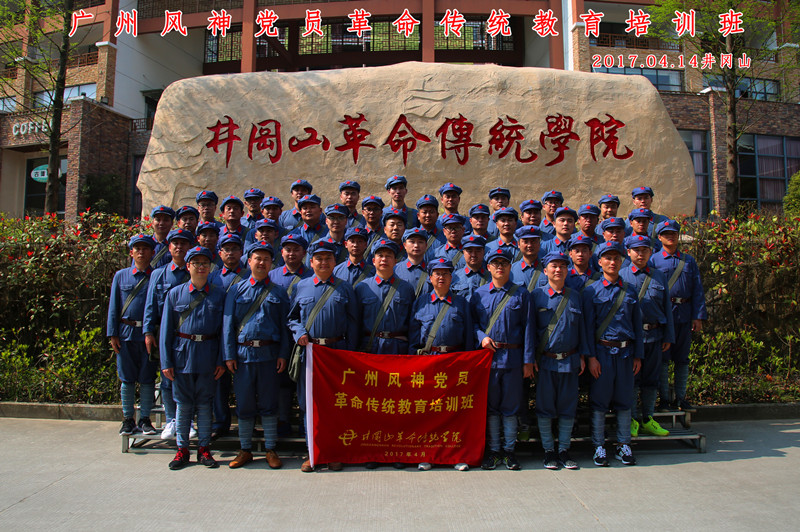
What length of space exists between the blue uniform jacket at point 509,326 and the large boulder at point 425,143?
124 inches

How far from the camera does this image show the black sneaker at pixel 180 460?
3951 mm

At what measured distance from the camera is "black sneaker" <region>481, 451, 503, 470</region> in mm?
3917

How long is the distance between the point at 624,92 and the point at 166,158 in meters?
6.01

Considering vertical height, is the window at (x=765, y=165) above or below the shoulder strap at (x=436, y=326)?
above

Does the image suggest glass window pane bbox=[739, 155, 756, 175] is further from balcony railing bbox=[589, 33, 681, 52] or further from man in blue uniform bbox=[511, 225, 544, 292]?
man in blue uniform bbox=[511, 225, 544, 292]

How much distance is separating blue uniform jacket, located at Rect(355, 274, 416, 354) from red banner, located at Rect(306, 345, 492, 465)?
0.59 feet

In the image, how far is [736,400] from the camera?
18.2 feet

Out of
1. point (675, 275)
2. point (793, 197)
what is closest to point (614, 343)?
point (675, 275)

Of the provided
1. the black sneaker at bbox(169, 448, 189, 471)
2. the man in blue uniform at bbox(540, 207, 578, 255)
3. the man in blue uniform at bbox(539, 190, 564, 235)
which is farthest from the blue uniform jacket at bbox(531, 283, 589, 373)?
the black sneaker at bbox(169, 448, 189, 471)

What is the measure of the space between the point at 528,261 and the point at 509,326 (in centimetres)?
79

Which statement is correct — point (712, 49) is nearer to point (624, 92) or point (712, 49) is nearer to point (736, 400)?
point (624, 92)

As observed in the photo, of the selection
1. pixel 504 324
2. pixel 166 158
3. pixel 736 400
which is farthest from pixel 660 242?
pixel 166 158

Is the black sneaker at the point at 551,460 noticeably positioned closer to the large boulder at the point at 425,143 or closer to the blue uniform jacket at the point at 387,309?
the blue uniform jacket at the point at 387,309

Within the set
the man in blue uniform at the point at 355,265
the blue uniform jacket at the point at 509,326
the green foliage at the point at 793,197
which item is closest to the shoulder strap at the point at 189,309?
the man in blue uniform at the point at 355,265
